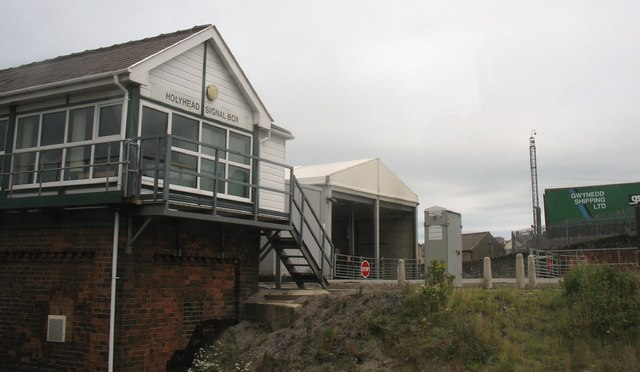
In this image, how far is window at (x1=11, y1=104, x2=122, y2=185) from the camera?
11953 millimetres

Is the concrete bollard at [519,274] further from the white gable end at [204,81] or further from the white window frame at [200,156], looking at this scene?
the white gable end at [204,81]

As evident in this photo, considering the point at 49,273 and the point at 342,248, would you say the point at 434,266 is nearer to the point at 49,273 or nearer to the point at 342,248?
the point at 49,273

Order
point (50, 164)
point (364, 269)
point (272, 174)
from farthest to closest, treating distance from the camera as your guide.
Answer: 1. point (364, 269)
2. point (272, 174)
3. point (50, 164)

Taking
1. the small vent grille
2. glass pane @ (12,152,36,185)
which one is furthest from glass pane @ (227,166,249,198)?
the small vent grille

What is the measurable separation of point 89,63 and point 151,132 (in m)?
2.62

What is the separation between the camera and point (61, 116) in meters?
12.8

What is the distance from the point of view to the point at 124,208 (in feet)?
36.6

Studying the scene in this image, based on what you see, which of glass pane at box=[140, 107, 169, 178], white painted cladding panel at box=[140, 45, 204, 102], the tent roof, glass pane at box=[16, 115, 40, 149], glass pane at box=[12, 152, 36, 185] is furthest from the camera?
the tent roof

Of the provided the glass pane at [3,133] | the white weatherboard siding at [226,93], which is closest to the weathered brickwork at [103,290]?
the glass pane at [3,133]

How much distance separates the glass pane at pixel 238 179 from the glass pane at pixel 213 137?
1.49ft

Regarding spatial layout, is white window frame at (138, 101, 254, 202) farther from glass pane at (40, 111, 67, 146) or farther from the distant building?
the distant building

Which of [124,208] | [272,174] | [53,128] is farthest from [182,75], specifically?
→ [272,174]

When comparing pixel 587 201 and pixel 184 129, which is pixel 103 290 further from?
pixel 587 201

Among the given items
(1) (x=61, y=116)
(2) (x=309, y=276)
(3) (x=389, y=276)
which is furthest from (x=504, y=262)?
(1) (x=61, y=116)
